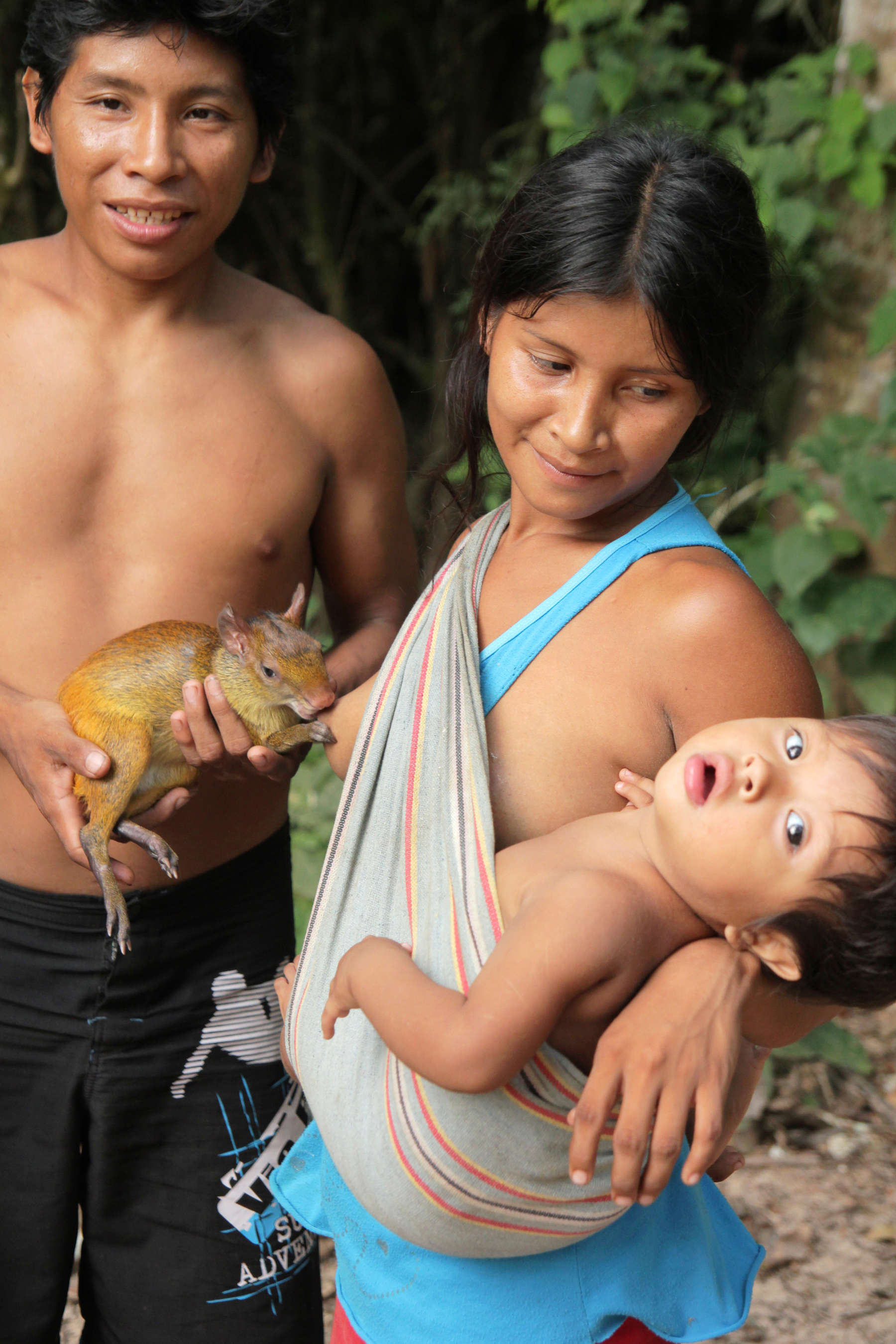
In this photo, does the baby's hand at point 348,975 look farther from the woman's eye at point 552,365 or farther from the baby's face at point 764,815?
the woman's eye at point 552,365

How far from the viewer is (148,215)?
1842mm

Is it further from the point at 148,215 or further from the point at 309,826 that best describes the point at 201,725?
the point at 309,826

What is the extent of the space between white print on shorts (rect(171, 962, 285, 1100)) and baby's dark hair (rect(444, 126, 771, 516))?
122 centimetres

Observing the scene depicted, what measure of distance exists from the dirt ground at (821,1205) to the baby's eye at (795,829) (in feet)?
7.17

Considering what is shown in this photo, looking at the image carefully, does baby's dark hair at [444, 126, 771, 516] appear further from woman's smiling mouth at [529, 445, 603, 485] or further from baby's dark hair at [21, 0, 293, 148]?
baby's dark hair at [21, 0, 293, 148]

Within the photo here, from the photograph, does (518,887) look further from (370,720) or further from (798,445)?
(798,445)

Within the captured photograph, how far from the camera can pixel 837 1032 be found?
11.5 ft

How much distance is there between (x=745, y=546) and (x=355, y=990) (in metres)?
2.69

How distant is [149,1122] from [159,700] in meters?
0.77

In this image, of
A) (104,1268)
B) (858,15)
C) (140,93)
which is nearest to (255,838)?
(104,1268)

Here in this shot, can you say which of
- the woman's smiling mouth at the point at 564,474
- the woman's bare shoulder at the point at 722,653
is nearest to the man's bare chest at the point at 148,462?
the woman's smiling mouth at the point at 564,474

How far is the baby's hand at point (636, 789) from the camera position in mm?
1396

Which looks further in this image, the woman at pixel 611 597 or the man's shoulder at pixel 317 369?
the man's shoulder at pixel 317 369

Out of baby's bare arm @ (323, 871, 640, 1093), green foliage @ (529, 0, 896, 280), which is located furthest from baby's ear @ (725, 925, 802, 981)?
green foliage @ (529, 0, 896, 280)
